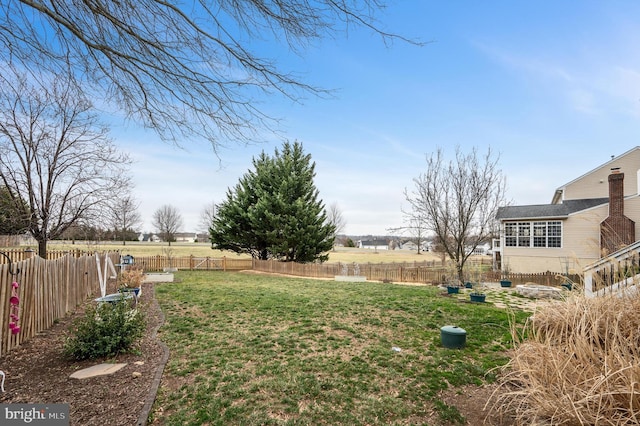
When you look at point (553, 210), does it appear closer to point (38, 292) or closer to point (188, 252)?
point (38, 292)

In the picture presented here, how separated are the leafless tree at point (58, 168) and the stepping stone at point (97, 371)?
707 cm

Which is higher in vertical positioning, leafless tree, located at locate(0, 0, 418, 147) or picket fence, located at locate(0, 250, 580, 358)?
leafless tree, located at locate(0, 0, 418, 147)

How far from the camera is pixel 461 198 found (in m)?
14.6

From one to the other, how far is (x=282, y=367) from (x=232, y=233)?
1937 centimetres

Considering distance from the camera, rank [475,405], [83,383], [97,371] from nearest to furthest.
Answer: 1. [475,405]
2. [83,383]
3. [97,371]

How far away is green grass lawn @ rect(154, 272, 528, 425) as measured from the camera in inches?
127

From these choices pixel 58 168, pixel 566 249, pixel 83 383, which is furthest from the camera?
pixel 566 249

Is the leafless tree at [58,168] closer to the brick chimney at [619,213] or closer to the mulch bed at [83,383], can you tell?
the mulch bed at [83,383]

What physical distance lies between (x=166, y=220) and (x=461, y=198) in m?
57.1

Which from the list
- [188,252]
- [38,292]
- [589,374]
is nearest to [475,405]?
[589,374]

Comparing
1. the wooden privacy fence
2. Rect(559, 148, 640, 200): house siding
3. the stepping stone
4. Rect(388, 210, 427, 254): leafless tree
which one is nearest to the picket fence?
the wooden privacy fence

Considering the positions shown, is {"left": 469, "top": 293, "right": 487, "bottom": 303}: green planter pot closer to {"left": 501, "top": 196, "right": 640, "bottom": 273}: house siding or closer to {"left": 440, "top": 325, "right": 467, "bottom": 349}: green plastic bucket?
{"left": 440, "top": 325, "right": 467, "bottom": 349}: green plastic bucket

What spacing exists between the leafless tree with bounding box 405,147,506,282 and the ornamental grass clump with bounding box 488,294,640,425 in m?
11.6

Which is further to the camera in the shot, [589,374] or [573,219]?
[573,219]
